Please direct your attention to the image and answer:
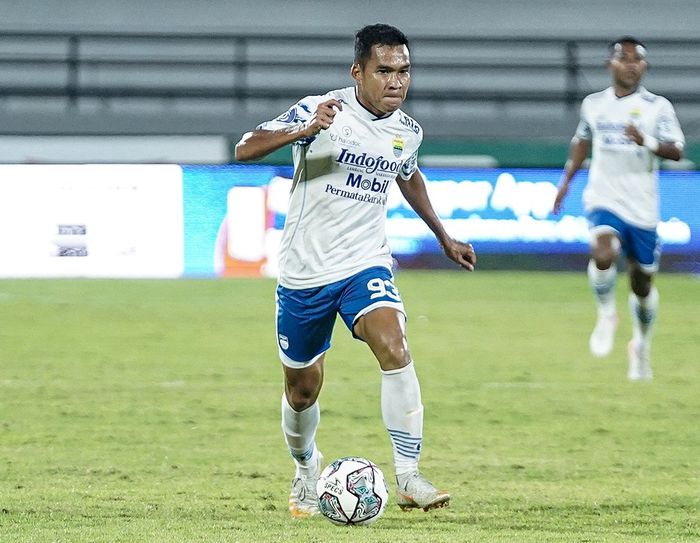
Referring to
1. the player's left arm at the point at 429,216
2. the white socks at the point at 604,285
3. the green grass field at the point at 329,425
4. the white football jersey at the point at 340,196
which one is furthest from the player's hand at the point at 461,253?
the white socks at the point at 604,285

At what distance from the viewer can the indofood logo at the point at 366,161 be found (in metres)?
5.43

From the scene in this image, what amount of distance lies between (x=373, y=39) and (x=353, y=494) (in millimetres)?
1720

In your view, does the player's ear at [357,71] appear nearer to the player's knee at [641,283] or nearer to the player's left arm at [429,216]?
the player's left arm at [429,216]

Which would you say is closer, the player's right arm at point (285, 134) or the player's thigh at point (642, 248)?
the player's right arm at point (285, 134)

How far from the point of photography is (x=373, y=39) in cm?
534

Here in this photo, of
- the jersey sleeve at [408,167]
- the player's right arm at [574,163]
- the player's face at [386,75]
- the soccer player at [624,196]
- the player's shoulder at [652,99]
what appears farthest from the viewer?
the player's right arm at [574,163]

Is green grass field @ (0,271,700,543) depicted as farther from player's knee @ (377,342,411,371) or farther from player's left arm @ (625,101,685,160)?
player's left arm @ (625,101,685,160)

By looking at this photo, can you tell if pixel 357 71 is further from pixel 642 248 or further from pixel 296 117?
pixel 642 248

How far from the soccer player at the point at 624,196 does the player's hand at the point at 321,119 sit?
18.1 ft

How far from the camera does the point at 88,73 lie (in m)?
24.5

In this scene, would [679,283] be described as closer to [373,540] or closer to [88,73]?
[88,73]

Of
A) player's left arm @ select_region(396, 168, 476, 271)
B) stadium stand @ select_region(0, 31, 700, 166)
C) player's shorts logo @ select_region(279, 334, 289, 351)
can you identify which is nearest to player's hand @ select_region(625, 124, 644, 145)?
player's left arm @ select_region(396, 168, 476, 271)

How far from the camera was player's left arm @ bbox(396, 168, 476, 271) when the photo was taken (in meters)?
5.69

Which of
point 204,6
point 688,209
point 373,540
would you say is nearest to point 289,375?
point 373,540
